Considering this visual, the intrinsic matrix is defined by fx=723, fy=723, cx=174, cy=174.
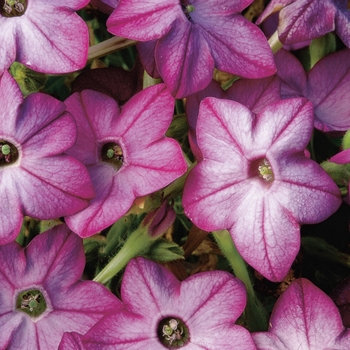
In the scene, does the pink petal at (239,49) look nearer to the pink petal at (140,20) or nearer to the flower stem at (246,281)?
the pink petal at (140,20)

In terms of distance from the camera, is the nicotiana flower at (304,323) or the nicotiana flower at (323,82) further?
the nicotiana flower at (323,82)

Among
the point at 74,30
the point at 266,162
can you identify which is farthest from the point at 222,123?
the point at 74,30

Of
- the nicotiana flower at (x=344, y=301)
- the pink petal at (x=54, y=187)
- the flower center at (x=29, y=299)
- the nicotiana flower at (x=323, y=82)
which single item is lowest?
the flower center at (x=29, y=299)

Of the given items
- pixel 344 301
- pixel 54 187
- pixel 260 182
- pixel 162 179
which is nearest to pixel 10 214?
pixel 54 187

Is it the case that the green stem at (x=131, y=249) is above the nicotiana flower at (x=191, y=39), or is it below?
below

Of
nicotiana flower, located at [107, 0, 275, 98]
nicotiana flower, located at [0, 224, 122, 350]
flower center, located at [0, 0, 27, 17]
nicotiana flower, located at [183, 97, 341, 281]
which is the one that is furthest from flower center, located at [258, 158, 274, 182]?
flower center, located at [0, 0, 27, 17]

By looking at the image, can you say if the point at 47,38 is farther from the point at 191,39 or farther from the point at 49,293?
the point at 49,293

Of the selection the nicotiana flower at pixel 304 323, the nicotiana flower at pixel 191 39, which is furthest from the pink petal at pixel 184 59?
the nicotiana flower at pixel 304 323
